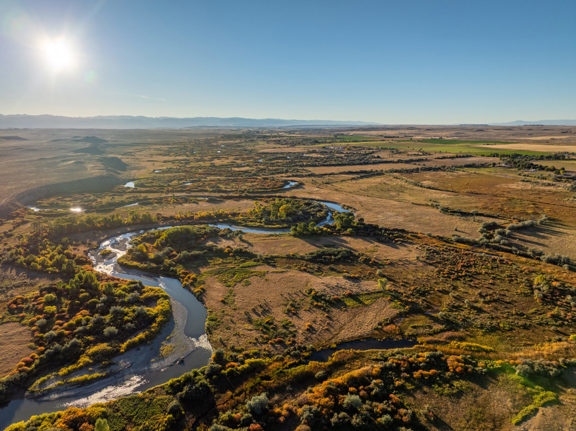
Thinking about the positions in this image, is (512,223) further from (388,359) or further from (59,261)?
(59,261)

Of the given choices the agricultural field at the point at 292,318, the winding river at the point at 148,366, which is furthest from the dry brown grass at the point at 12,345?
the winding river at the point at 148,366

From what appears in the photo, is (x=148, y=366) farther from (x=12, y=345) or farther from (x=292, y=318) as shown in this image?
(x=292, y=318)

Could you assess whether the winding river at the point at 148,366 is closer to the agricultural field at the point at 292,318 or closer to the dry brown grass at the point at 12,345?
the agricultural field at the point at 292,318

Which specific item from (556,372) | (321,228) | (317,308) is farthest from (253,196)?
(556,372)

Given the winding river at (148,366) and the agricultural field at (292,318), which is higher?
the agricultural field at (292,318)

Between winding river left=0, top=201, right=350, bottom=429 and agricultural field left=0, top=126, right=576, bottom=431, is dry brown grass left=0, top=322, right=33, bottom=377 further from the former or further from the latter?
winding river left=0, top=201, right=350, bottom=429

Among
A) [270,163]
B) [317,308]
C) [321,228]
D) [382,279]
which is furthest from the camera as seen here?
[270,163]
